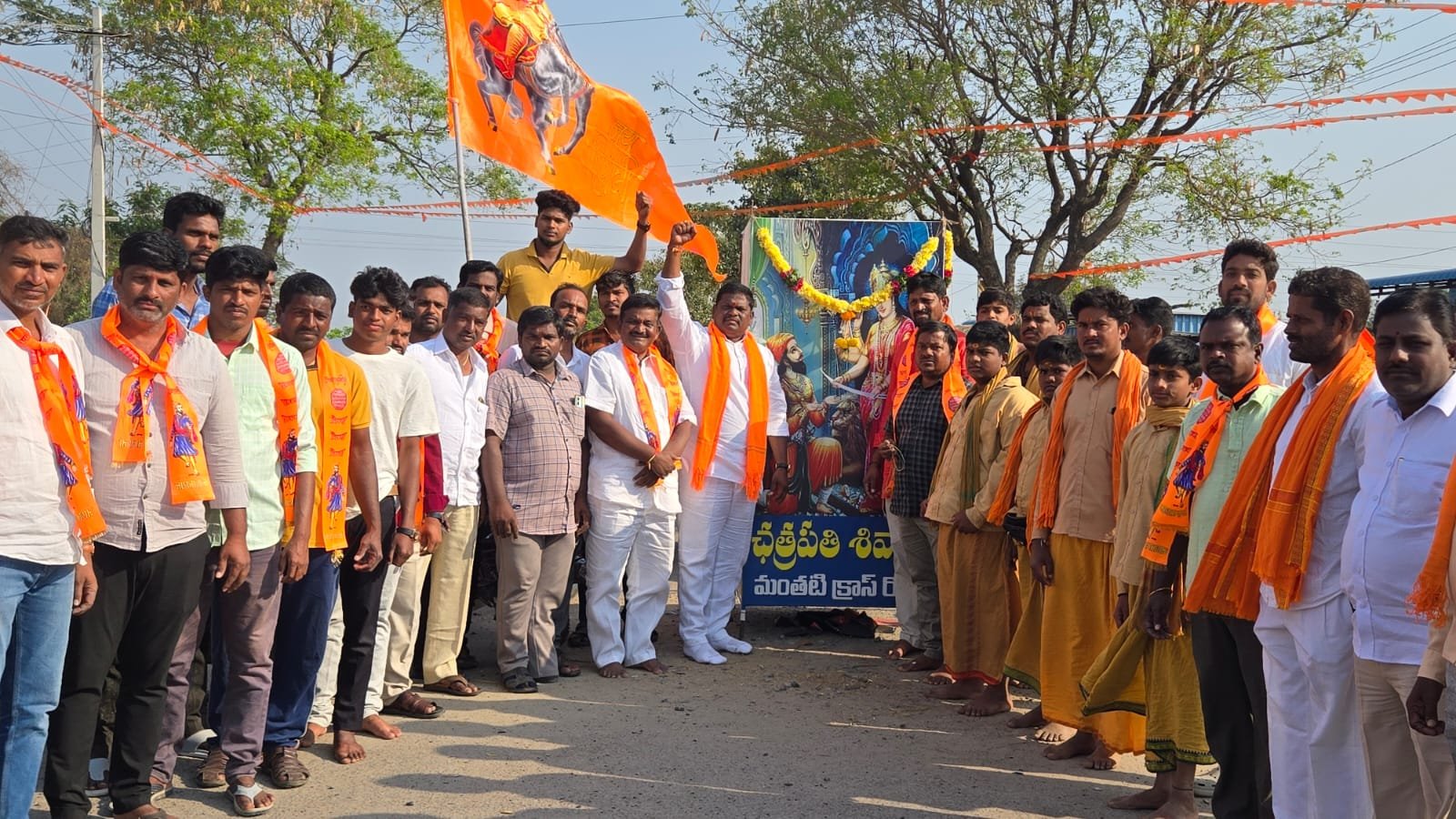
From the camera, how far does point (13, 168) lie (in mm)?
19266

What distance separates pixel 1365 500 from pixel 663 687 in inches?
160

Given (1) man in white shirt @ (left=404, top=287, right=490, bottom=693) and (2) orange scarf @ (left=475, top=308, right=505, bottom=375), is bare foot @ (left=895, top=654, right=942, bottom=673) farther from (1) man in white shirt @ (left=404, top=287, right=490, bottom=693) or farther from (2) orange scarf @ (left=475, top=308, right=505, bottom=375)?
(2) orange scarf @ (left=475, top=308, right=505, bottom=375)

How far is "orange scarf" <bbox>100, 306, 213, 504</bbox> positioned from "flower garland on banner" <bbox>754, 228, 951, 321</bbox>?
14.7 ft

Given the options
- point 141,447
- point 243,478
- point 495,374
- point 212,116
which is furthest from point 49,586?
point 212,116

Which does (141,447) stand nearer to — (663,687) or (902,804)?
(902,804)

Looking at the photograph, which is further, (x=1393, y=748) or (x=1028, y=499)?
(x=1028, y=499)

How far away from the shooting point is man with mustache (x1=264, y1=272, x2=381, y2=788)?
4.57 metres

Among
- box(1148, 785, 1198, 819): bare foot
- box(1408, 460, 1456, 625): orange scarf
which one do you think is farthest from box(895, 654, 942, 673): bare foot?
box(1408, 460, 1456, 625): orange scarf

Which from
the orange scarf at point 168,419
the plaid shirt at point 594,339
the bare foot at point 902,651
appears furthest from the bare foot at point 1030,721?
the orange scarf at point 168,419

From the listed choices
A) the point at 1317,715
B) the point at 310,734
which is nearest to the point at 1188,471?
the point at 1317,715

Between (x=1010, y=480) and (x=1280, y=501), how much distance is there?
2.36 metres

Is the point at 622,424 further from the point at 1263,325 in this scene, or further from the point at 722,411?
the point at 1263,325

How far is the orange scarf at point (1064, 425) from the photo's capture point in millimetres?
4906

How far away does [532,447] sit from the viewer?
6203 mm
